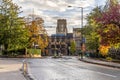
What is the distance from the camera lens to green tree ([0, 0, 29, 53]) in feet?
272

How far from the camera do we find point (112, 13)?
1745 inches

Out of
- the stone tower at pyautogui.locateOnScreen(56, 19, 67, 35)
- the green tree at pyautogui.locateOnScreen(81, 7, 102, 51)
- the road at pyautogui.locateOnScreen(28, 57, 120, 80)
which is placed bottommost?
the road at pyautogui.locateOnScreen(28, 57, 120, 80)

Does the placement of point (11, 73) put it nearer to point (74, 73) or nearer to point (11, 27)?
point (74, 73)

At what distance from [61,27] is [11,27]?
320 ft

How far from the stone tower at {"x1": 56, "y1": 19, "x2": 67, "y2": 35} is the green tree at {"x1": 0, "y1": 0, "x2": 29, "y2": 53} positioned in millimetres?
91110

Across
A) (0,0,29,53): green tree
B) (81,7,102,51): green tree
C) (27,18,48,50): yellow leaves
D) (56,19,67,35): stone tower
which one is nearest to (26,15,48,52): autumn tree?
(27,18,48,50): yellow leaves

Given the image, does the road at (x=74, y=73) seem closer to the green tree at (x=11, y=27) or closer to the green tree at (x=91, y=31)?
the green tree at (x=91, y=31)

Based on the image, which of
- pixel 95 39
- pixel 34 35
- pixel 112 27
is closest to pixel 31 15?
pixel 34 35

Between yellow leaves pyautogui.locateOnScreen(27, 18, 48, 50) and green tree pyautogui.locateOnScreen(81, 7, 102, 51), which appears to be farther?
yellow leaves pyautogui.locateOnScreen(27, 18, 48, 50)

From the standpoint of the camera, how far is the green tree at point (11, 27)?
82.8 meters

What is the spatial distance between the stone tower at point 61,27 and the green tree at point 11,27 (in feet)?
299

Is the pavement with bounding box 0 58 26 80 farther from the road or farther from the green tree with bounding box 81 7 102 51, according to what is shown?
the green tree with bounding box 81 7 102 51

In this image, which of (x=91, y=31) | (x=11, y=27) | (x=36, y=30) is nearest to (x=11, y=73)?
(x=91, y=31)

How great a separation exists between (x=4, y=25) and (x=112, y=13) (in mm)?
42913
